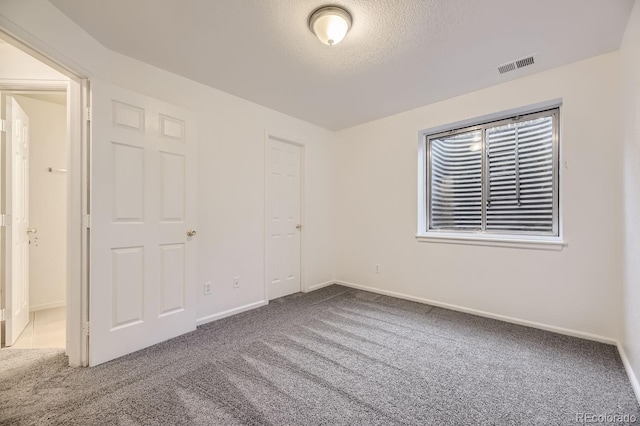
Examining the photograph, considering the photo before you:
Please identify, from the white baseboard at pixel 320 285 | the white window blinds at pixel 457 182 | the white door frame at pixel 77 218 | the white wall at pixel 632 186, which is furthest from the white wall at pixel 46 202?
the white wall at pixel 632 186

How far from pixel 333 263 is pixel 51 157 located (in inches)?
158

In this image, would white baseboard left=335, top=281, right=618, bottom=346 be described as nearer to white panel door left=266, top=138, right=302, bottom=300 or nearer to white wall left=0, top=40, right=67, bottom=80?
white panel door left=266, top=138, right=302, bottom=300

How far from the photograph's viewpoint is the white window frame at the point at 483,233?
2.61 m

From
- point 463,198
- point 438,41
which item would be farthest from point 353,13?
point 463,198

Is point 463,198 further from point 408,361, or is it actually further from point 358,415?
point 358,415

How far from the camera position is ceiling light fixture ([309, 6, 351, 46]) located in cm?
177

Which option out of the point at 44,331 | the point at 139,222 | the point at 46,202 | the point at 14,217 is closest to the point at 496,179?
the point at 139,222

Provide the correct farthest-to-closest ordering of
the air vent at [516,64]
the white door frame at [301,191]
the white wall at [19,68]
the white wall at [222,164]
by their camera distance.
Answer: the white door frame at [301,191]
the air vent at [516,64]
the white wall at [222,164]
the white wall at [19,68]

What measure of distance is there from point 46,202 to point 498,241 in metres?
5.31

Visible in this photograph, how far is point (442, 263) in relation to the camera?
10.6 feet

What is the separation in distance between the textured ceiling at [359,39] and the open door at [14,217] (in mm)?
1212

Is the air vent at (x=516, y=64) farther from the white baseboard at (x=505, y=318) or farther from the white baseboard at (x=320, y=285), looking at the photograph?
the white baseboard at (x=320, y=285)

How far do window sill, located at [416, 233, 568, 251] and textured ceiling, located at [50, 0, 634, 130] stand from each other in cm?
161

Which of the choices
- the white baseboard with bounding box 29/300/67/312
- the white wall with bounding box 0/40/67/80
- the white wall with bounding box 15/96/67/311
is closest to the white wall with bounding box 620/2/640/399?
the white wall with bounding box 0/40/67/80
